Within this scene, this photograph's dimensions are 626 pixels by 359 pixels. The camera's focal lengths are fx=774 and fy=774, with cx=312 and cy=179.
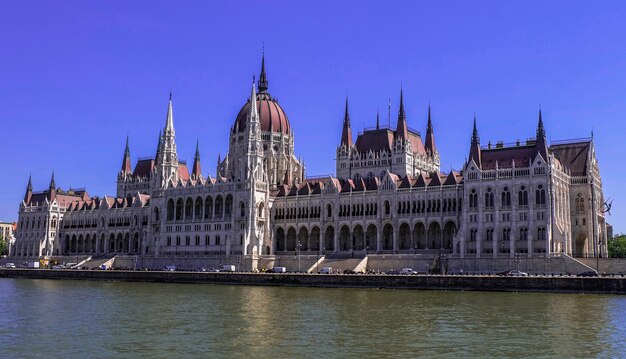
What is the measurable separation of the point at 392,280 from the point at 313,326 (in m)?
39.7

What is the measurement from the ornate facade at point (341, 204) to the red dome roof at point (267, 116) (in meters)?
0.23

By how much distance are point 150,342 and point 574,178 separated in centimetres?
7804

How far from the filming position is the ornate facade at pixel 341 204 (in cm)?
10044

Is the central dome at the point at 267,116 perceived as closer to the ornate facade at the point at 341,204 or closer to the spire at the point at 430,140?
the ornate facade at the point at 341,204

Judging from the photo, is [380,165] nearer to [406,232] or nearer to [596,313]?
[406,232]

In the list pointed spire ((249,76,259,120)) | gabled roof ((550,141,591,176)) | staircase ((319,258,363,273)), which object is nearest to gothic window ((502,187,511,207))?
gabled roof ((550,141,591,176))

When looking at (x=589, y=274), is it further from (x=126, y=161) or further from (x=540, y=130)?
(x=126, y=161)

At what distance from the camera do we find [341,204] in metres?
119

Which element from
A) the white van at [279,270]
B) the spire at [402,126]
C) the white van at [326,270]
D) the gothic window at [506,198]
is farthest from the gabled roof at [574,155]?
the white van at [279,270]

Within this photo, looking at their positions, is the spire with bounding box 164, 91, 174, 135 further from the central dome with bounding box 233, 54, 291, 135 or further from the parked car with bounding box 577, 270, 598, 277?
the parked car with bounding box 577, 270, 598, 277

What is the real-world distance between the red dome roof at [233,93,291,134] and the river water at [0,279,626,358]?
70772mm

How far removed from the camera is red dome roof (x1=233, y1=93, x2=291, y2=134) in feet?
465

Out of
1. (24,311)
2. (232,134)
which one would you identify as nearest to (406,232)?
(232,134)

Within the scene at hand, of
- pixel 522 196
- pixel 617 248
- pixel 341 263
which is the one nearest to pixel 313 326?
pixel 341 263
